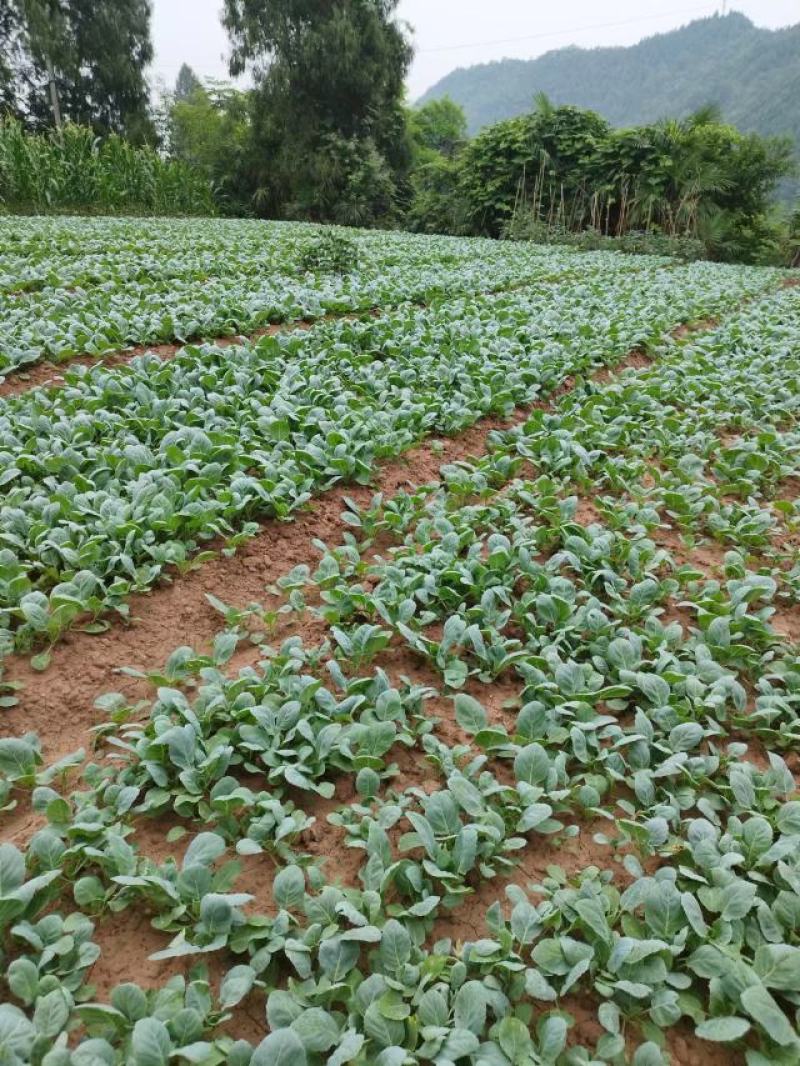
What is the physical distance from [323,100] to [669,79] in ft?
245

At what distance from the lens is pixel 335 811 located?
1.95 metres

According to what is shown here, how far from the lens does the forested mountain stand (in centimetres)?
5547

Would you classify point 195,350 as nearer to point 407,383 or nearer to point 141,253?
point 407,383

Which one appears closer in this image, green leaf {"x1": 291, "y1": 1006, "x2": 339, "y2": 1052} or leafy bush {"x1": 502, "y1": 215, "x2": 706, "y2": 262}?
green leaf {"x1": 291, "y1": 1006, "x2": 339, "y2": 1052}

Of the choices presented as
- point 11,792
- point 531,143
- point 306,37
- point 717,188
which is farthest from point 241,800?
point 306,37

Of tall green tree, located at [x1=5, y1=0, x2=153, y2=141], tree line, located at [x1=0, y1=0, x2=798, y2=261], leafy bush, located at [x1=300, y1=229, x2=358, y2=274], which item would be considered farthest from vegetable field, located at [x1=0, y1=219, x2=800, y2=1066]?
tall green tree, located at [x1=5, y1=0, x2=153, y2=141]

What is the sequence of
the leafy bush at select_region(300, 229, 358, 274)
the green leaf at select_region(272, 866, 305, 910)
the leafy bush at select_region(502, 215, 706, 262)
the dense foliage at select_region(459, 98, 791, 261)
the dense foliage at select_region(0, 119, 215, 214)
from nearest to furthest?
the green leaf at select_region(272, 866, 305, 910), the leafy bush at select_region(300, 229, 358, 274), the dense foliage at select_region(0, 119, 215, 214), the leafy bush at select_region(502, 215, 706, 262), the dense foliage at select_region(459, 98, 791, 261)

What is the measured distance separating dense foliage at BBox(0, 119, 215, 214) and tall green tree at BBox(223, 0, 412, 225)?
7.84 metres

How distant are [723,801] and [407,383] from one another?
396 cm

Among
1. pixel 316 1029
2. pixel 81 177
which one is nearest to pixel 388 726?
pixel 316 1029

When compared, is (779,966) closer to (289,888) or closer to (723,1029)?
(723,1029)

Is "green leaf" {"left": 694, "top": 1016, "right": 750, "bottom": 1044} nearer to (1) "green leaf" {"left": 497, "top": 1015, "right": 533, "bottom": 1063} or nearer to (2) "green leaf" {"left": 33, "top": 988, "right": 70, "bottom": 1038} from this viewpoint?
(1) "green leaf" {"left": 497, "top": 1015, "right": 533, "bottom": 1063}

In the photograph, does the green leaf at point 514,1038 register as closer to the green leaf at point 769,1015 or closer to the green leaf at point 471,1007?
the green leaf at point 471,1007

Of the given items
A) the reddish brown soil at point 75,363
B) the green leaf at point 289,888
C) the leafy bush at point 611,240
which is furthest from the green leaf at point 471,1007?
the leafy bush at point 611,240
